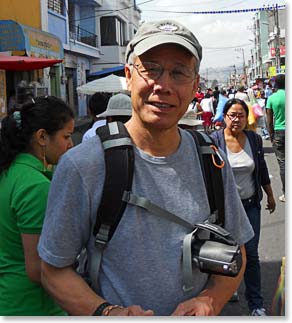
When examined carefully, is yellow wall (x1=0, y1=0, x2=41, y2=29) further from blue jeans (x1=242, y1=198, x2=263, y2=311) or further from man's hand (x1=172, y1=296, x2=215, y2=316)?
man's hand (x1=172, y1=296, x2=215, y2=316)

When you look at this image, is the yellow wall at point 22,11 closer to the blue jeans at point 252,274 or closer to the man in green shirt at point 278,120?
the man in green shirt at point 278,120

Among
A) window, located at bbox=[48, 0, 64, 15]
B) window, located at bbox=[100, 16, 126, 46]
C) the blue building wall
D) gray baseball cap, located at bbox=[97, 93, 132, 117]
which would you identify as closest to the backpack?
gray baseball cap, located at bbox=[97, 93, 132, 117]

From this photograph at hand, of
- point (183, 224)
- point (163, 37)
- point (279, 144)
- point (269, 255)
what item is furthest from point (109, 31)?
point (183, 224)

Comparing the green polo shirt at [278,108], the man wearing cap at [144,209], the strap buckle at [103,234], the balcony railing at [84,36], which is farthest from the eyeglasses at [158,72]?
the balcony railing at [84,36]

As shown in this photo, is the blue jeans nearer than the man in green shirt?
Yes

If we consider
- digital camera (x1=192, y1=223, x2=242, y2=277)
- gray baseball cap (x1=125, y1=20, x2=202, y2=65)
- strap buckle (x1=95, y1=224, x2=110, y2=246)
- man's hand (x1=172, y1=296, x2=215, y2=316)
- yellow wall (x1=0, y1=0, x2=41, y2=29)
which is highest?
yellow wall (x1=0, y1=0, x2=41, y2=29)

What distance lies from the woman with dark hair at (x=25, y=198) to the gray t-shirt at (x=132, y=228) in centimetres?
37

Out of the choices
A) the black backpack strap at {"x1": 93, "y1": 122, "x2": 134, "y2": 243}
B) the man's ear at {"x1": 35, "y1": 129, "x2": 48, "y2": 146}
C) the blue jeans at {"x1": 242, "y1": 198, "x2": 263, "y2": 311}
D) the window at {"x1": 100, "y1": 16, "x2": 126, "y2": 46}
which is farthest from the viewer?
the window at {"x1": 100, "y1": 16, "x2": 126, "y2": 46}

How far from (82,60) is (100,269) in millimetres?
26797

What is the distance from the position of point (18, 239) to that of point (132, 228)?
0.67m

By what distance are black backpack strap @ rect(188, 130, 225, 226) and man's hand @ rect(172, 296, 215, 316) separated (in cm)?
27

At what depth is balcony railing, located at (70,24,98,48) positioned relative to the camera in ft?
86.7

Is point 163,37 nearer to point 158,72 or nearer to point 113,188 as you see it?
point 158,72

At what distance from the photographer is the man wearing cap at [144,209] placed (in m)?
1.47
